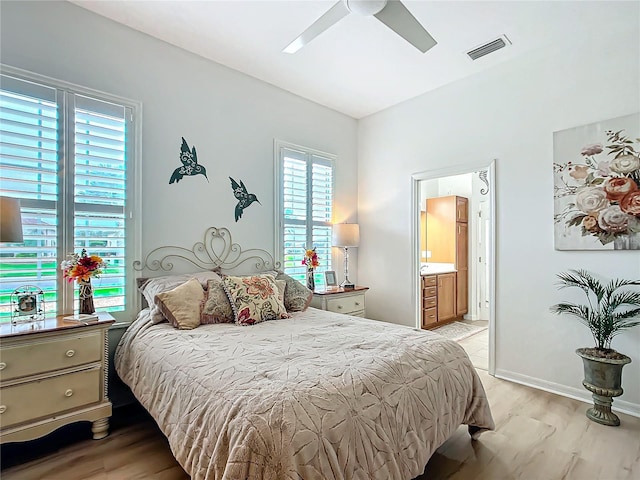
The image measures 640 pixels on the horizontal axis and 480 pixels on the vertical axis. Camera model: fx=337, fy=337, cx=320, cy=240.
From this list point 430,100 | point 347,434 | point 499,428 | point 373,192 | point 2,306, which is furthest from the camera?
point 373,192

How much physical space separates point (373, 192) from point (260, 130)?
5.81ft

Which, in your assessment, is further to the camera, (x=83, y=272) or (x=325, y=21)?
(x=83, y=272)

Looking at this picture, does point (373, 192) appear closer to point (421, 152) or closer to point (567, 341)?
point (421, 152)

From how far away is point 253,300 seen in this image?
2664 mm

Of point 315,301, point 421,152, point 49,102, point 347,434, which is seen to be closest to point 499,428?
point 347,434

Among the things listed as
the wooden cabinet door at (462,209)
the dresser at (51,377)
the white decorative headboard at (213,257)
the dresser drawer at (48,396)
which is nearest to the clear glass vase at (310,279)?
the white decorative headboard at (213,257)

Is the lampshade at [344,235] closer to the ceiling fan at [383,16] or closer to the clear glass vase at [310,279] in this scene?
the clear glass vase at [310,279]

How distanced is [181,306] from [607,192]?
3.48 m

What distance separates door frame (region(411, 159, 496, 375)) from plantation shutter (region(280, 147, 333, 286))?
1.07m

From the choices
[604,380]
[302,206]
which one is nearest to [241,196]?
[302,206]

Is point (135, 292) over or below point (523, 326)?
over

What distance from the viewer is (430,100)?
4023 mm

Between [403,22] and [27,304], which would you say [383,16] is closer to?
[403,22]

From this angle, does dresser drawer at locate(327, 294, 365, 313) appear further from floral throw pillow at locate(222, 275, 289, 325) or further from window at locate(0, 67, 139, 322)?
window at locate(0, 67, 139, 322)
